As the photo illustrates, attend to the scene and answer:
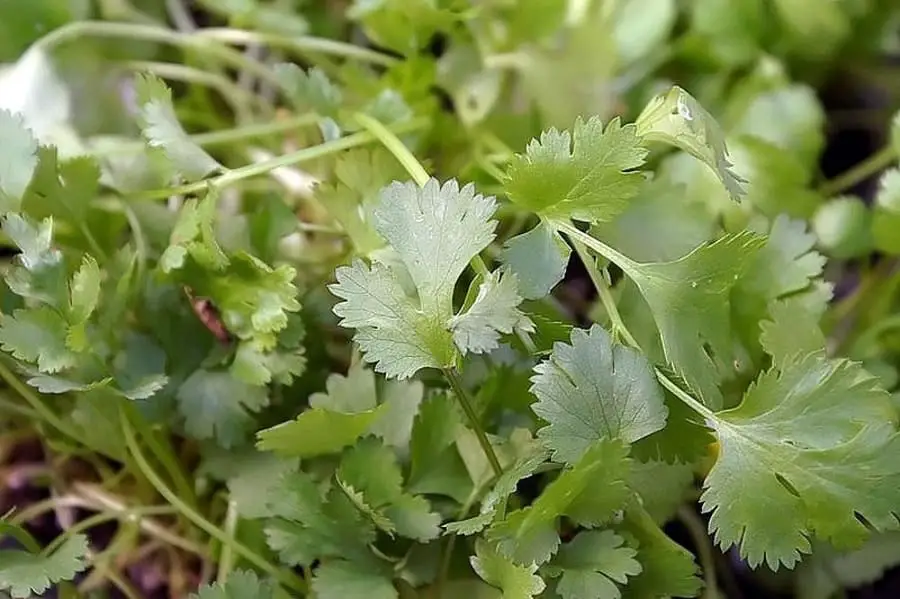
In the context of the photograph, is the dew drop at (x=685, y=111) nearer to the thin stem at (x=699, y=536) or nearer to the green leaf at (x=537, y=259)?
the green leaf at (x=537, y=259)

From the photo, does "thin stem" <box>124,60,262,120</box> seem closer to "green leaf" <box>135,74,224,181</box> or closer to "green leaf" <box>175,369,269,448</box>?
"green leaf" <box>135,74,224,181</box>

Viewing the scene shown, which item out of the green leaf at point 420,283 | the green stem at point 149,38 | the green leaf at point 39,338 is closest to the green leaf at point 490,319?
the green leaf at point 420,283

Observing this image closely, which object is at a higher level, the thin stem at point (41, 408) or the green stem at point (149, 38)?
the green stem at point (149, 38)

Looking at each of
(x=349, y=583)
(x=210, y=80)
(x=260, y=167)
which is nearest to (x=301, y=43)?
(x=210, y=80)

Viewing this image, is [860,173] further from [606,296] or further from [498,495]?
[498,495]

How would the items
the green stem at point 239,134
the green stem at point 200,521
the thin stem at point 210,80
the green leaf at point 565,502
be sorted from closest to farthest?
the green leaf at point 565,502 < the green stem at point 200,521 < the green stem at point 239,134 < the thin stem at point 210,80

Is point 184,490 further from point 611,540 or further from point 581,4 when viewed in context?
point 581,4

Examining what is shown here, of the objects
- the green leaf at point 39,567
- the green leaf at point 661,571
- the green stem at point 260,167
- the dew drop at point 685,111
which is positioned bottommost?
the green leaf at point 661,571
